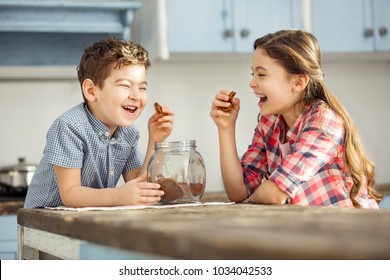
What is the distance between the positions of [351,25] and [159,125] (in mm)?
1822

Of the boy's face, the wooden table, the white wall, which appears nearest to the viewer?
the wooden table

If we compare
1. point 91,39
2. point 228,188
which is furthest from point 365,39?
point 228,188

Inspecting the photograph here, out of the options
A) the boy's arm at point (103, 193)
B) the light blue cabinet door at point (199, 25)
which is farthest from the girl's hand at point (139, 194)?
the light blue cabinet door at point (199, 25)

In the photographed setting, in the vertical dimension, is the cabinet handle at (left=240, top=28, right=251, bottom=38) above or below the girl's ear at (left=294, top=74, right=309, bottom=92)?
above

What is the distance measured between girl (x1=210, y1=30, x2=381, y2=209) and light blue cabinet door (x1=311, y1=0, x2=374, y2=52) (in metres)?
1.48

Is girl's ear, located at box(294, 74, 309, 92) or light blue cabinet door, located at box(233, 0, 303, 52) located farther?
light blue cabinet door, located at box(233, 0, 303, 52)

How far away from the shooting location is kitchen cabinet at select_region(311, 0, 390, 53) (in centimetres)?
336

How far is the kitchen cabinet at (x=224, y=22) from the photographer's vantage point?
3156mm

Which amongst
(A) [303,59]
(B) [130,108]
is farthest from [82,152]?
(A) [303,59]

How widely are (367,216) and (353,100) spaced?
289 centimetres

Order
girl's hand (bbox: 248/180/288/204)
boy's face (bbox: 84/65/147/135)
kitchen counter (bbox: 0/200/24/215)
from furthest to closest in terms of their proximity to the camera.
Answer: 1. kitchen counter (bbox: 0/200/24/215)
2. boy's face (bbox: 84/65/147/135)
3. girl's hand (bbox: 248/180/288/204)

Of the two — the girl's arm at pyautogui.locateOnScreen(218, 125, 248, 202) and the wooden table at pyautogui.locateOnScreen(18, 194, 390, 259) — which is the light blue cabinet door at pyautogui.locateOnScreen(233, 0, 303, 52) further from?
the wooden table at pyautogui.locateOnScreen(18, 194, 390, 259)

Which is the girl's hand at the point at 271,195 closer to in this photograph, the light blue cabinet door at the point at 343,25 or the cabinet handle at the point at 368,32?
the light blue cabinet door at the point at 343,25

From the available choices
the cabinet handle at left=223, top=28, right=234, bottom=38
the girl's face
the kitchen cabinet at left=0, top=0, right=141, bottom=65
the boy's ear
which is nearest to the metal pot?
the kitchen cabinet at left=0, top=0, right=141, bottom=65
